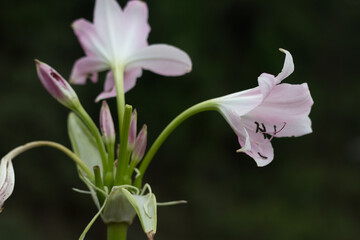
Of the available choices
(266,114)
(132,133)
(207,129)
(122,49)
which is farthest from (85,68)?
(207,129)

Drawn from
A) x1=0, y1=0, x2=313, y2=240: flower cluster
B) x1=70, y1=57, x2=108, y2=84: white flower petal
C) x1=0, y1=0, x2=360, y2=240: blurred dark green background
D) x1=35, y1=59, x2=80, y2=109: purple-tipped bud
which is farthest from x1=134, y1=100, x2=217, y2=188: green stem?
x1=0, y1=0, x2=360, y2=240: blurred dark green background

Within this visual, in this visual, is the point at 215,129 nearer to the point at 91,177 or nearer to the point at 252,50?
the point at 252,50

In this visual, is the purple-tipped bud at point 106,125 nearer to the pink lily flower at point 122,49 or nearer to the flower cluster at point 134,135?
the flower cluster at point 134,135

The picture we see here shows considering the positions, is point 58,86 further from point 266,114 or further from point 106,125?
point 266,114

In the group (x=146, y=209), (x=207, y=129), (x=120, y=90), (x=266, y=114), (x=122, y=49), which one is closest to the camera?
(x=146, y=209)

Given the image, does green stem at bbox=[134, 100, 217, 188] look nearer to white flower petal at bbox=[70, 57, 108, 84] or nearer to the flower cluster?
the flower cluster

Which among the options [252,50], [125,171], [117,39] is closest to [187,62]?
[117,39]
